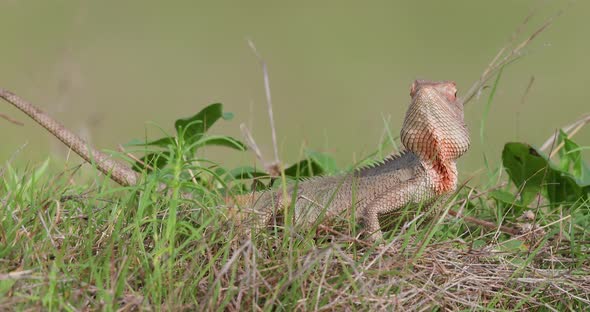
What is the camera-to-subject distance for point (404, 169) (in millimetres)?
4207

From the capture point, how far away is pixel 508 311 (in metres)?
3.03

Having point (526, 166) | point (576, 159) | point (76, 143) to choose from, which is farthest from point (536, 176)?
point (76, 143)

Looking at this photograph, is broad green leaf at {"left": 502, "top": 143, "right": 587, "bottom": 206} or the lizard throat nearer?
the lizard throat

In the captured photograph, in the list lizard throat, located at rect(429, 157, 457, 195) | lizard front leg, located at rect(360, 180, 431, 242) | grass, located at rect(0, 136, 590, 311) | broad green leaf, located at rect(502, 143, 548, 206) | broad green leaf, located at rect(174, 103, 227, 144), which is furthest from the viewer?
broad green leaf, located at rect(174, 103, 227, 144)

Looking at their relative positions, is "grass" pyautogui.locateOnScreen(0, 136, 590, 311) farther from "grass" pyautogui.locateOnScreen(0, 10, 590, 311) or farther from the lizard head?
the lizard head

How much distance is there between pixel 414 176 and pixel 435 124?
0.31 metres

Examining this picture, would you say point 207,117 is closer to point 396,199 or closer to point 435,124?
point 396,199

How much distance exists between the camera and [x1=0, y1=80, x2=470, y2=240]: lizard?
3975 millimetres

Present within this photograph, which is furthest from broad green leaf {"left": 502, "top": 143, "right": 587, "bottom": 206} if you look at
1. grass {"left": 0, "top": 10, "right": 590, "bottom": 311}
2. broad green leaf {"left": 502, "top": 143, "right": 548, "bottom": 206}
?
grass {"left": 0, "top": 10, "right": 590, "bottom": 311}

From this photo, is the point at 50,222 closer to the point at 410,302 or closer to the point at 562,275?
the point at 410,302

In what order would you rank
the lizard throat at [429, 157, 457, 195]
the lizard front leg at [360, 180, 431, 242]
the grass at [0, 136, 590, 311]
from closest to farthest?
1. the grass at [0, 136, 590, 311]
2. the lizard front leg at [360, 180, 431, 242]
3. the lizard throat at [429, 157, 457, 195]

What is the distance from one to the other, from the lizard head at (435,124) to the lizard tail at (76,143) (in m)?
1.42

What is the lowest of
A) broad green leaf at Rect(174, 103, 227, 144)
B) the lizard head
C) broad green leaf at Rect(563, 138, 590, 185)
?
broad green leaf at Rect(563, 138, 590, 185)

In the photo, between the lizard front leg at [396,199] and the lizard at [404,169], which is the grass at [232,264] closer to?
the lizard front leg at [396,199]
